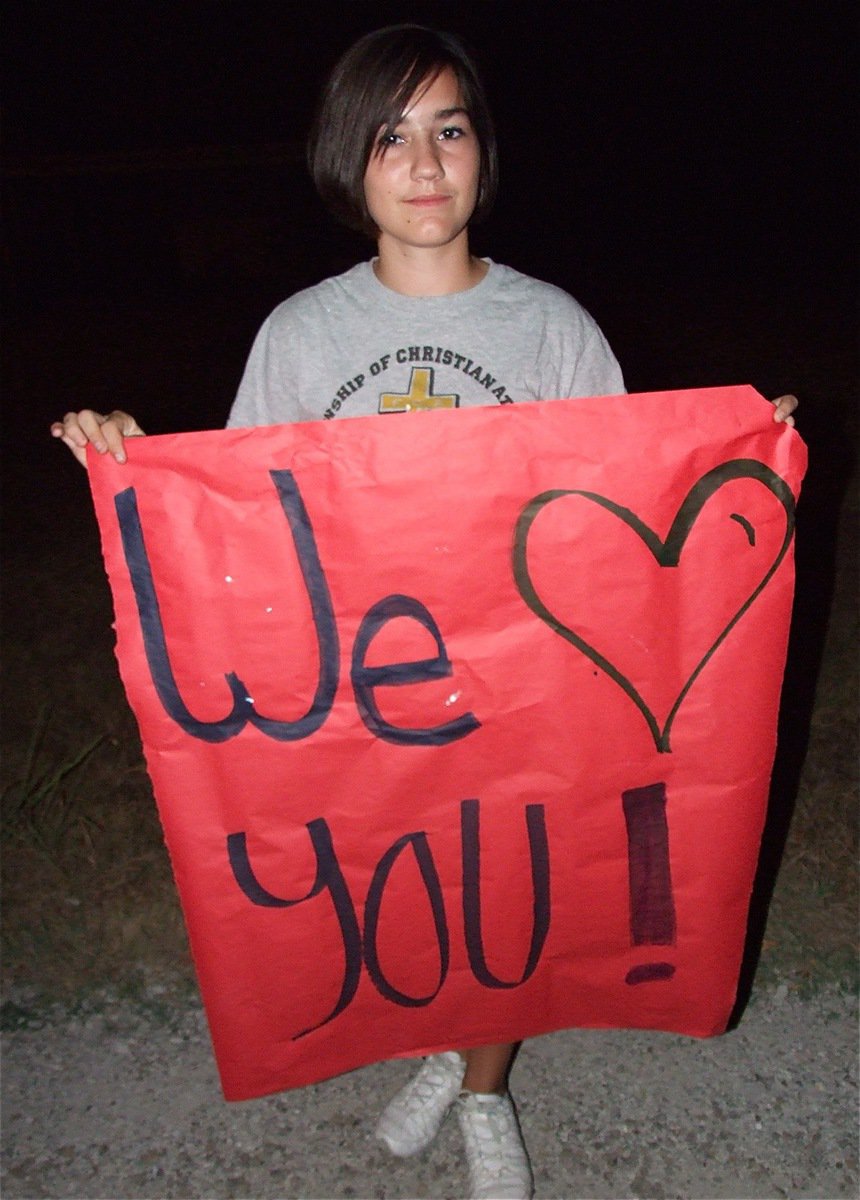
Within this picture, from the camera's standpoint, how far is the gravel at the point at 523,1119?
63.7 inches

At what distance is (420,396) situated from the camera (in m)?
1.40

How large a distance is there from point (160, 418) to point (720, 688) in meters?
4.18

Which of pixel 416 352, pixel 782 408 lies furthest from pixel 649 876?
pixel 416 352

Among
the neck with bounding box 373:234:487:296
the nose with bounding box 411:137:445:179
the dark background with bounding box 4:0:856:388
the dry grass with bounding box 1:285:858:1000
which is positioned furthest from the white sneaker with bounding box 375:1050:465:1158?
the dark background with bounding box 4:0:856:388

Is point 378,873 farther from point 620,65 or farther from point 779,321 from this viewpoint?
point 620,65

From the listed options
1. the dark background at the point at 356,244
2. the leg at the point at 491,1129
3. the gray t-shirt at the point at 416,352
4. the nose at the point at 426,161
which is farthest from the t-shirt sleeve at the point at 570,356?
the leg at the point at 491,1129

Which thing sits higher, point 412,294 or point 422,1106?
point 412,294

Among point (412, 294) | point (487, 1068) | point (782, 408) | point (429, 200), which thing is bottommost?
point (487, 1068)

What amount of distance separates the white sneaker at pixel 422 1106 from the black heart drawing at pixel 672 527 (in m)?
0.74

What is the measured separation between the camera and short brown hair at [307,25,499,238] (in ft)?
4.47

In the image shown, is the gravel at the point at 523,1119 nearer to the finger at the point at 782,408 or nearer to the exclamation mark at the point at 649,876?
the exclamation mark at the point at 649,876

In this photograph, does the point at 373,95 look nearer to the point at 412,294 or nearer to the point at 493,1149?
the point at 412,294

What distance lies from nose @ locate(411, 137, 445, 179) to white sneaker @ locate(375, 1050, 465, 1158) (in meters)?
1.24

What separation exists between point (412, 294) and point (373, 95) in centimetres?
25
